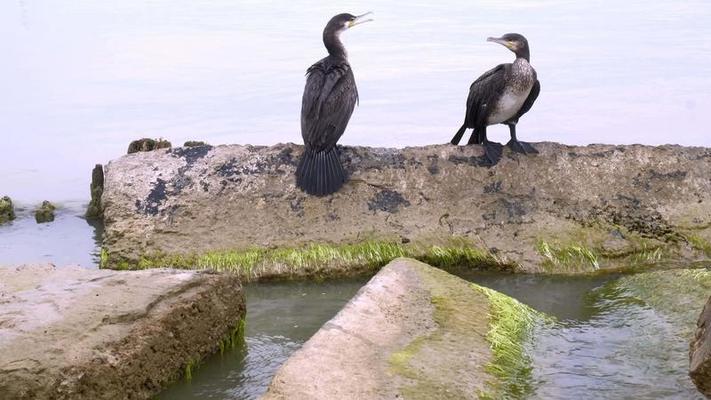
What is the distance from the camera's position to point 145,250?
271 inches

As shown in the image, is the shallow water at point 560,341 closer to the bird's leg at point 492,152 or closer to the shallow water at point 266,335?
the shallow water at point 266,335

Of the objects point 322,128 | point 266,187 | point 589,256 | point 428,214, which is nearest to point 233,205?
point 266,187

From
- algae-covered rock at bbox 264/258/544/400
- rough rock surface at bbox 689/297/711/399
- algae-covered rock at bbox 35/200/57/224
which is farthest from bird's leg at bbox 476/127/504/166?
algae-covered rock at bbox 35/200/57/224

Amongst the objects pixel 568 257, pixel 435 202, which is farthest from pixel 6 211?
pixel 568 257

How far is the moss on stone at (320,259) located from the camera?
684cm

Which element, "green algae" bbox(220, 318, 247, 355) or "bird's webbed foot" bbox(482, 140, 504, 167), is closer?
"green algae" bbox(220, 318, 247, 355)

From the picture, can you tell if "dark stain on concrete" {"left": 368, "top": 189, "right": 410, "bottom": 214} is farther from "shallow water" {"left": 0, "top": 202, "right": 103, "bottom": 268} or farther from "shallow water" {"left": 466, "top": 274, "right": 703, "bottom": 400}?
"shallow water" {"left": 0, "top": 202, "right": 103, "bottom": 268}

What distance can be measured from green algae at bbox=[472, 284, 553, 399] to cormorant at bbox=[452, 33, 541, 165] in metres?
2.14

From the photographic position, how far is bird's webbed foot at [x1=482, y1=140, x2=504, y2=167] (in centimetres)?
741

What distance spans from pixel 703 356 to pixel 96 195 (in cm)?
581

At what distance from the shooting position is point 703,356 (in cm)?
389

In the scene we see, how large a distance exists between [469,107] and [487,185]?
2.75ft

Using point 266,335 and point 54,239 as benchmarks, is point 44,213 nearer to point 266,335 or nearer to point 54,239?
point 54,239

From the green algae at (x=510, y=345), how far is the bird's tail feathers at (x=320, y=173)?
1.87 metres
